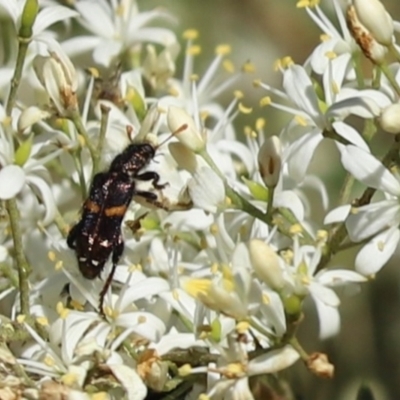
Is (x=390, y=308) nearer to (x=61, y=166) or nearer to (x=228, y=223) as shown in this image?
(x=228, y=223)

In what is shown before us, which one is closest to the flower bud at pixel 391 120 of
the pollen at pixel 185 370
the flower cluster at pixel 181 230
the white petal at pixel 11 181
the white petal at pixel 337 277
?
the flower cluster at pixel 181 230

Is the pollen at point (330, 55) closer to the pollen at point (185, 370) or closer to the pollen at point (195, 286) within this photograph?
the pollen at point (195, 286)

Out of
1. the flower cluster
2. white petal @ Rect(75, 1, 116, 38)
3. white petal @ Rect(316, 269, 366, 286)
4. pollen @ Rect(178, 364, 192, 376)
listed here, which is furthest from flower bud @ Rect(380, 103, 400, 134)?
white petal @ Rect(75, 1, 116, 38)

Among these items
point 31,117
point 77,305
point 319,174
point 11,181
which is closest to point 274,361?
point 77,305

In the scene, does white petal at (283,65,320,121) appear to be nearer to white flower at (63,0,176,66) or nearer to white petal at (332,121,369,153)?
white petal at (332,121,369,153)

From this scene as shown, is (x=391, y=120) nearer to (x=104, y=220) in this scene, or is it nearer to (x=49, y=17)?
(x=104, y=220)

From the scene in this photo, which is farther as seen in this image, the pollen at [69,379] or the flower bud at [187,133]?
the flower bud at [187,133]
